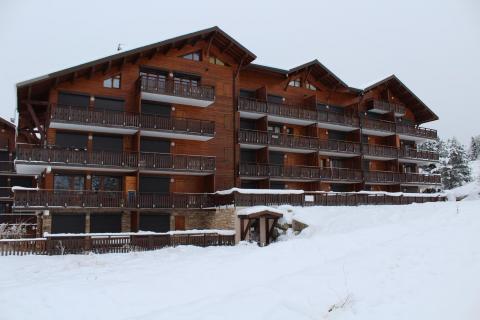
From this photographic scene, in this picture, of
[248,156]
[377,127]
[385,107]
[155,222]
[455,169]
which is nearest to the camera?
[155,222]

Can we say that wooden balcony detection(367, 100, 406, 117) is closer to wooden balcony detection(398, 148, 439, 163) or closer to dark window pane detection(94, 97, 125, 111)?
wooden balcony detection(398, 148, 439, 163)

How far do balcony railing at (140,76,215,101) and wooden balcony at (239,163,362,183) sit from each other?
604 cm

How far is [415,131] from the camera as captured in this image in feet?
145

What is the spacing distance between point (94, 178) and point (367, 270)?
2125 centimetres

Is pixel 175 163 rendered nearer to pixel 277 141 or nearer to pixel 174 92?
pixel 174 92

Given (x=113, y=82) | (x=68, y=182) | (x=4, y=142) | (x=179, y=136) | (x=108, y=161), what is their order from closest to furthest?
1. (x=108, y=161)
2. (x=68, y=182)
3. (x=113, y=82)
4. (x=179, y=136)
5. (x=4, y=142)

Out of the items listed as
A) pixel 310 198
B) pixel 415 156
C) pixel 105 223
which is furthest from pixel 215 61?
pixel 415 156

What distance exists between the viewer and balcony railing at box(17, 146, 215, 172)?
25250 millimetres

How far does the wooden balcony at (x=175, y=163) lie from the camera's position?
28328mm

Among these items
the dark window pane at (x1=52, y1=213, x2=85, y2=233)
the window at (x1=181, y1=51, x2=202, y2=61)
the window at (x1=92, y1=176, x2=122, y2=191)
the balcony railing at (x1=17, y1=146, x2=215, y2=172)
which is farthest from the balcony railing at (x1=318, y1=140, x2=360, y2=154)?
the dark window pane at (x1=52, y1=213, x2=85, y2=233)

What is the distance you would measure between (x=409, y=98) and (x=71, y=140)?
34.1 meters

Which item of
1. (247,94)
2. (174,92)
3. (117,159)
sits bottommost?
(117,159)

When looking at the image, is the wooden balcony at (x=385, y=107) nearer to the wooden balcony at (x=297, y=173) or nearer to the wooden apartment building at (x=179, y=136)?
the wooden apartment building at (x=179, y=136)

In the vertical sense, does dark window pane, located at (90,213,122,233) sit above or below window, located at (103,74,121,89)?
below
